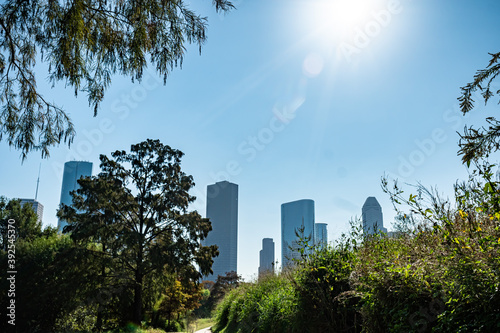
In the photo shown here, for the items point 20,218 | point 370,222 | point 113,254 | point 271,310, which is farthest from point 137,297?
point 370,222

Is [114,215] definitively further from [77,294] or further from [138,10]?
[138,10]

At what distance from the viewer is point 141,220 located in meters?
20.0

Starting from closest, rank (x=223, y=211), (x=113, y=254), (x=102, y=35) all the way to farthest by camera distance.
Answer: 1. (x=102, y=35)
2. (x=113, y=254)
3. (x=223, y=211)

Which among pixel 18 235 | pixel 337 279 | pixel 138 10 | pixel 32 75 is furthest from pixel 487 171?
pixel 18 235

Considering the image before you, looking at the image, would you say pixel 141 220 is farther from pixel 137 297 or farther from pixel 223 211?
pixel 223 211

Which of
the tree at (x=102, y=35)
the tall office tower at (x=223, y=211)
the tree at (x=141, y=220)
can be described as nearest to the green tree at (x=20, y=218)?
the tree at (x=141, y=220)

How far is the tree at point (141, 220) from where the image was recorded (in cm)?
1834

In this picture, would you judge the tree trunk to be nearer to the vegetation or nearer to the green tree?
the vegetation

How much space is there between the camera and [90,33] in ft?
15.7

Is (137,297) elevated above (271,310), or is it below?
below

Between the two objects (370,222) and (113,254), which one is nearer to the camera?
(370,222)

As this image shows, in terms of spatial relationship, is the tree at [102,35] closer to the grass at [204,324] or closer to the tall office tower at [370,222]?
the tall office tower at [370,222]

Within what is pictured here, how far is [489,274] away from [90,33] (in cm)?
515

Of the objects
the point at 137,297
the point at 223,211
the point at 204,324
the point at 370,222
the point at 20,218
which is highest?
the point at 223,211
